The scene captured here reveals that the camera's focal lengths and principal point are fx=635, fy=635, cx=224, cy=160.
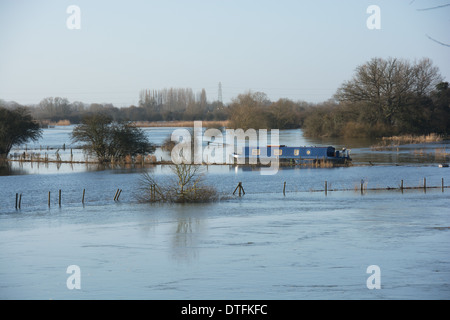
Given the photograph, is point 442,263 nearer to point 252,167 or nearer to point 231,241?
point 231,241

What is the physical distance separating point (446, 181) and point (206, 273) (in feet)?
106

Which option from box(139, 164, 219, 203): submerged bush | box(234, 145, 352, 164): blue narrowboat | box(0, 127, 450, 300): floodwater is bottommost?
box(0, 127, 450, 300): floodwater

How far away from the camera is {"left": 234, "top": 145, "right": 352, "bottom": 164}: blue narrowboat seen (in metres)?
63.3

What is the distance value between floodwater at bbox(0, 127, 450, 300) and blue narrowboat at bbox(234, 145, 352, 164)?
13.8m

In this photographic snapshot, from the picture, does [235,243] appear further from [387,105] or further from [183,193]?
[387,105]

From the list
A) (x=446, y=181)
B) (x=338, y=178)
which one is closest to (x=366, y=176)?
(x=338, y=178)

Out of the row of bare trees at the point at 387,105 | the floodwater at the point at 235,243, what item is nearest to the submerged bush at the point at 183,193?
the floodwater at the point at 235,243

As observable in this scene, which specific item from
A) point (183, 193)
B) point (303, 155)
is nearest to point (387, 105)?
point (303, 155)

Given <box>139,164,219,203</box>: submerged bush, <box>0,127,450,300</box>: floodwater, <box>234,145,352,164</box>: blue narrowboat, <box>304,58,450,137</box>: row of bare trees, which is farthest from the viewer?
<box>304,58,450,137</box>: row of bare trees

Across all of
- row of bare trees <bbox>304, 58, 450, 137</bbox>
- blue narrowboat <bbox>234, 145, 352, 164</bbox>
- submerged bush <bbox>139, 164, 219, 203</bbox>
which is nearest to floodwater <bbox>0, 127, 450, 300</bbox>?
submerged bush <bbox>139, 164, 219, 203</bbox>

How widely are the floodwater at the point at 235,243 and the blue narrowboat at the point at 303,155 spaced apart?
13.8 m

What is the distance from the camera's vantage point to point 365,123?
94375 mm

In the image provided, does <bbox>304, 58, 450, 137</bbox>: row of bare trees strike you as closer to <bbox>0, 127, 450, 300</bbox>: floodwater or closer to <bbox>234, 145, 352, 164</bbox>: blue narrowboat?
<bbox>234, 145, 352, 164</bbox>: blue narrowboat

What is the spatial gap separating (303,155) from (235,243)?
128 ft
